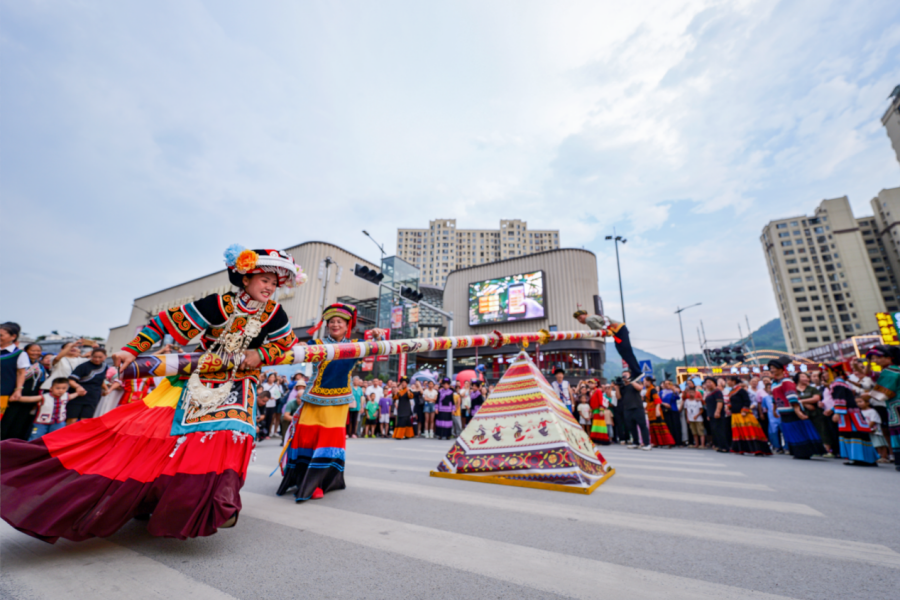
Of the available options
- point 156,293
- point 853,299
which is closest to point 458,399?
point 156,293

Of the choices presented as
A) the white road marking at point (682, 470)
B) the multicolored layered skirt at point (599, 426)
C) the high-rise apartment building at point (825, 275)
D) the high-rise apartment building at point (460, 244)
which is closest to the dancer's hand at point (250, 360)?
the white road marking at point (682, 470)

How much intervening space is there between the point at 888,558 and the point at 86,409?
8.62 m

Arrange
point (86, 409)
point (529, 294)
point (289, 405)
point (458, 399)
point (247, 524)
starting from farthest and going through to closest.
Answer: point (529, 294) < point (458, 399) < point (289, 405) < point (86, 409) < point (247, 524)

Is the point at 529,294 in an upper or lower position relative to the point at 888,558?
upper

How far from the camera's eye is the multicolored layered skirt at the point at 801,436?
667cm

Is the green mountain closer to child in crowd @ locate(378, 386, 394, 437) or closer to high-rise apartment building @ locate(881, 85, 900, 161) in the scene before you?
high-rise apartment building @ locate(881, 85, 900, 161)

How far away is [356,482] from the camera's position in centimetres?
395

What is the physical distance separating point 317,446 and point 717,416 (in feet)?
27.2

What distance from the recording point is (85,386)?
18.7 feet

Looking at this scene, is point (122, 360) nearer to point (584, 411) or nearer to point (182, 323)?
point (182, 323)

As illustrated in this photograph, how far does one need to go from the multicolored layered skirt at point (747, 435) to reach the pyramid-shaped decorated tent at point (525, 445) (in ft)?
15.7

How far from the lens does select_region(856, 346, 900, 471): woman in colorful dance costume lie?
16.9 feet

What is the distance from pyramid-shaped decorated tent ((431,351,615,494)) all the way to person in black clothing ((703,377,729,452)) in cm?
499

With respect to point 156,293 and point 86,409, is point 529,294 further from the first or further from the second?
point 156,293
